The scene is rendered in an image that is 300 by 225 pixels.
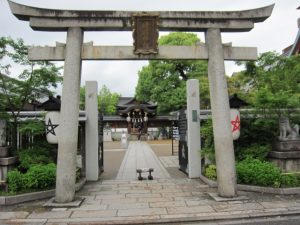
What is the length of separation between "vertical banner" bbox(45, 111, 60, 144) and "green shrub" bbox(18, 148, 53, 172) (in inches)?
38.4

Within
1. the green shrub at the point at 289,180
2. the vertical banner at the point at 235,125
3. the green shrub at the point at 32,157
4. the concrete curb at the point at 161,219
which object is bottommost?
the concrete curb at the point at 161,219

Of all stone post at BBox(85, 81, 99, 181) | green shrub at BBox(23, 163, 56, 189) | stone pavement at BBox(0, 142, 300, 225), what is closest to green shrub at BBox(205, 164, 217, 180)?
stone pavement at BBox(0, 142, 300, 225)

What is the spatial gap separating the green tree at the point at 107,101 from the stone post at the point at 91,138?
169 feet

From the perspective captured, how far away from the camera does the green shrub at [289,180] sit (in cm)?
995

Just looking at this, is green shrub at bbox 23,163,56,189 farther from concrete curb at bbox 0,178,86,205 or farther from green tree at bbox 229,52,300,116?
green tree at bbox 229,52,300,116

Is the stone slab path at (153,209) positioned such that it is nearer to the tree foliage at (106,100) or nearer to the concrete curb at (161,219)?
the concrete curb at (161,219)

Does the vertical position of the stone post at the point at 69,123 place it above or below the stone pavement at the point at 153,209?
above

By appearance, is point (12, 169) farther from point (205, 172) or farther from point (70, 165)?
point (205, 172)

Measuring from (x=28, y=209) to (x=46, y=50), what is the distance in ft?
15.1

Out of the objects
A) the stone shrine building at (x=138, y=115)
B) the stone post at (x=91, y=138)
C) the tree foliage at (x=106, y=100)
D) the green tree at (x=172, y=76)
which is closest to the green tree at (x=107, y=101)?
the tree foliage at (x=106, y=100)

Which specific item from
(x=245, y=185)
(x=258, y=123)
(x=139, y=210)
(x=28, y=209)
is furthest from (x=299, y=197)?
(x=28, y=209)

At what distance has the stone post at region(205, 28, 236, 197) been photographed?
9.49 metres

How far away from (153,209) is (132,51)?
15.3ft

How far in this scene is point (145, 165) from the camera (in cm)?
1841
